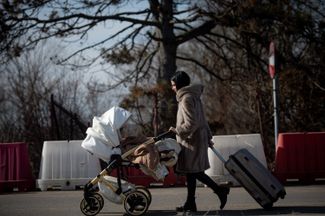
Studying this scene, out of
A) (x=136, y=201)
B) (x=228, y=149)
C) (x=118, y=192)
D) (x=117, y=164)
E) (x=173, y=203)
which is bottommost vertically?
(x=173, y=203)

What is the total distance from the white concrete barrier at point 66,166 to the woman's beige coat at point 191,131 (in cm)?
448

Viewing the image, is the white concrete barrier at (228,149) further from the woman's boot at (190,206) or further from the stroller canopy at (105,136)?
the stroller canopy at (105,136)

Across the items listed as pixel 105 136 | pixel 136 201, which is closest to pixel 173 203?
pixel 136 201

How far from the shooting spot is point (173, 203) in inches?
390

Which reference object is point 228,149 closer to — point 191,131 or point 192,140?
point 192,140

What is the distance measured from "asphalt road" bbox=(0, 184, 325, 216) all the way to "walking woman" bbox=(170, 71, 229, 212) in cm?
35

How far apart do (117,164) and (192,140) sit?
1.06m

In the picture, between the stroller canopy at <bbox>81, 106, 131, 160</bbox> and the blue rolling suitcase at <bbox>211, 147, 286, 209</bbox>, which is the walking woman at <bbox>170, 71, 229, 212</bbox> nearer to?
the blue rolling suitcase at <bbox>211, 147, 286, 209</bbox>

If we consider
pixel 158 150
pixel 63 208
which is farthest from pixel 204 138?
pixel 63 208

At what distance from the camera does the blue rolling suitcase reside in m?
8.52

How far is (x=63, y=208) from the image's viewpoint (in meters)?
9.72

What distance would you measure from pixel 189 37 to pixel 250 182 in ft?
39.6

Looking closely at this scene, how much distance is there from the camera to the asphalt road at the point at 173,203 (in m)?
8.76

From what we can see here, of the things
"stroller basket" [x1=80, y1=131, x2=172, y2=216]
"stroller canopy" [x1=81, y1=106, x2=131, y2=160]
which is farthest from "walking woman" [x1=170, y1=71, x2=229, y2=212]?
"stroller canopy" [x1=81, y1=106, x2=131, y2=160]
